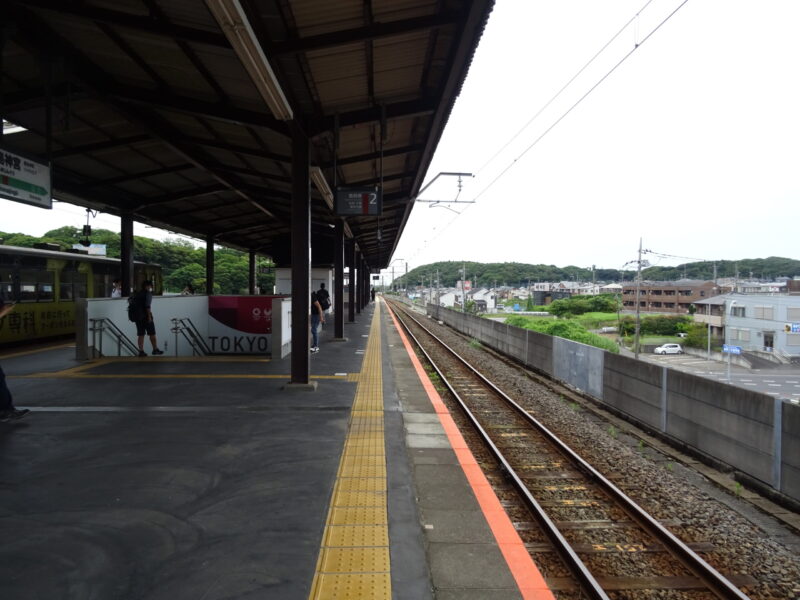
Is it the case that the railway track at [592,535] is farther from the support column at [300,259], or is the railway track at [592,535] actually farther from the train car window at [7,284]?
the train car window at [7,284]

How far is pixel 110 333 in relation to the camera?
10.3 metres

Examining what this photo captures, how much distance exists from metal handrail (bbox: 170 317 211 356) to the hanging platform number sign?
4.42 m

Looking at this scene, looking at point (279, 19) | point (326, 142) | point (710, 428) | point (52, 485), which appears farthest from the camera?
point (326, 142)

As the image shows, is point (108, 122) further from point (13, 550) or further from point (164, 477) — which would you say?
point (13, 550)

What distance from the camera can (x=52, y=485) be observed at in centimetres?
386

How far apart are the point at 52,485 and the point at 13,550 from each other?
106 centimetres

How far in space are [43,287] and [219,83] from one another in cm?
842

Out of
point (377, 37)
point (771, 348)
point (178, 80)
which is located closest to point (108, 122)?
point (178, 80)

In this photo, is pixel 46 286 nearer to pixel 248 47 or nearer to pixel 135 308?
pixel 135 308

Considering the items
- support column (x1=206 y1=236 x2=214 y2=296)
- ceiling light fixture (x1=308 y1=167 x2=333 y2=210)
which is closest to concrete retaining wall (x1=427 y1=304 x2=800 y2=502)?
ceiling light fixture (x1=308 y1=167 x2=333 y2=210)

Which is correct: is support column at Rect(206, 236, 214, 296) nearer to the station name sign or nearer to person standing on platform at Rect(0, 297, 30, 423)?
the station name sign

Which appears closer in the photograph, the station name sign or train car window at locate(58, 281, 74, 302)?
the station name sign

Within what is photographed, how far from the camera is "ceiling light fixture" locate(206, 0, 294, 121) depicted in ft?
13.3

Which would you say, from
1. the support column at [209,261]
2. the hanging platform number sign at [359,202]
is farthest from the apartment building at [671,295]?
the hanging platform number sign at [359,202]
